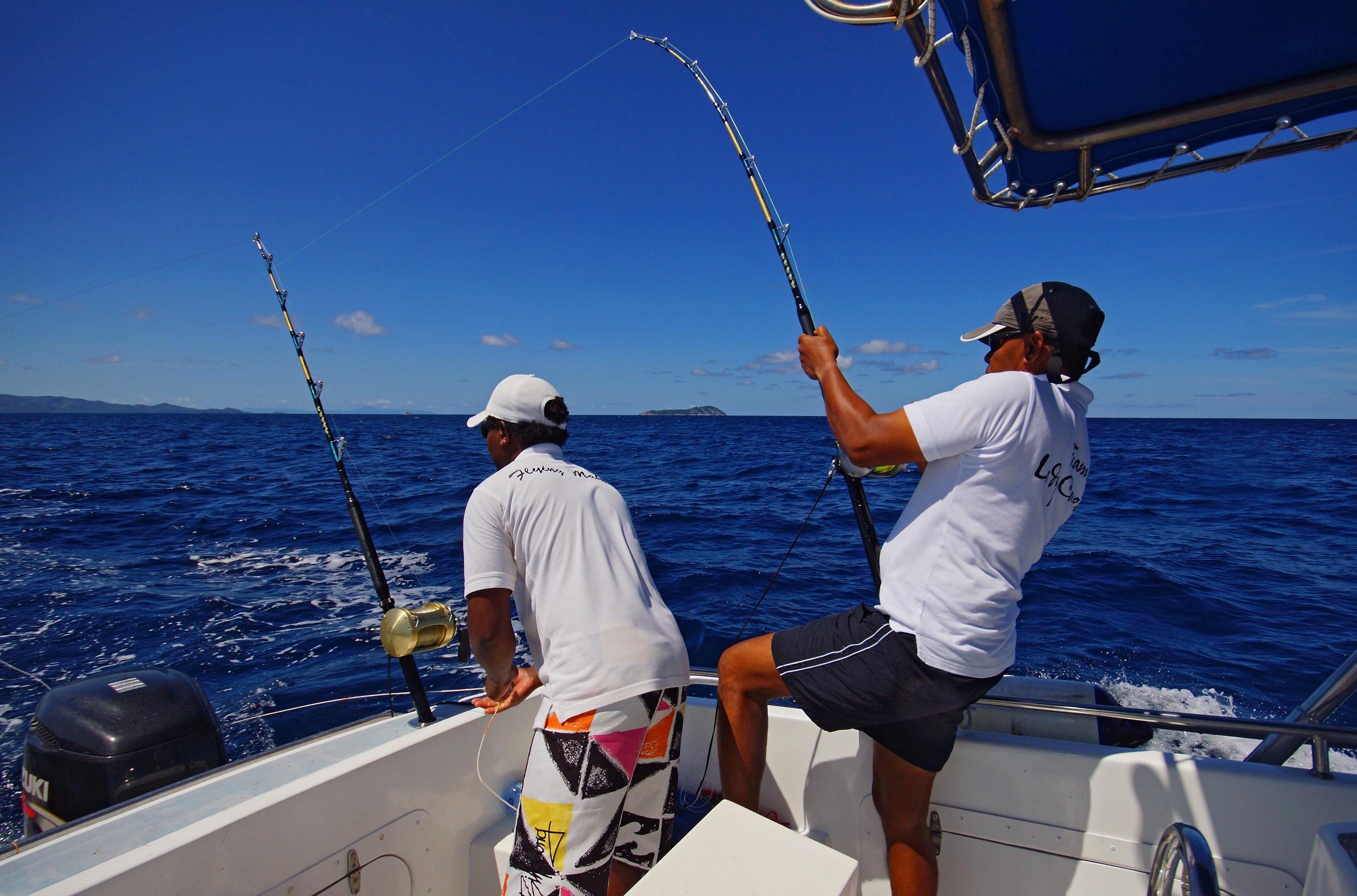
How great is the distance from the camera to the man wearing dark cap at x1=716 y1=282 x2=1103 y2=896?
1312mm

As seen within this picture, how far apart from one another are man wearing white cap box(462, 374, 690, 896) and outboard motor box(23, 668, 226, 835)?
133cm

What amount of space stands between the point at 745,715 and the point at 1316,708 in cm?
138

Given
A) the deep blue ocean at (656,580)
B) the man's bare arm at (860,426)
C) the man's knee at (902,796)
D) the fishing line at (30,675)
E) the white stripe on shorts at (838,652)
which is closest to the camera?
the man's bare arm at (860,426)

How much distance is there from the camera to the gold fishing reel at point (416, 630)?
1.76 meters

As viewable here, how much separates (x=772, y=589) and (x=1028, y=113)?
207 inches

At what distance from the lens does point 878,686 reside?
1.41 m

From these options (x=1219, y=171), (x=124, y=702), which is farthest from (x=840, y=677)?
(x=124, y=702)

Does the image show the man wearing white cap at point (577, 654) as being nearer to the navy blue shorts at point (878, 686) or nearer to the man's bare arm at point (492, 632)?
the man's bare arm at point (492, 632)

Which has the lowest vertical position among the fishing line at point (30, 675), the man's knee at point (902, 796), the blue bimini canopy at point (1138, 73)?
the fishing line at point (30, 675)

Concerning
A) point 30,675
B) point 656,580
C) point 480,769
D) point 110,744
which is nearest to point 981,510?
point 480,769

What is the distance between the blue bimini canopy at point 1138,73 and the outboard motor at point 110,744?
8.94 feet

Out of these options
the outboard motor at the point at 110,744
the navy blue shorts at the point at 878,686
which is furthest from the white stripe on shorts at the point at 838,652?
the outboard motor at the point at 110,744

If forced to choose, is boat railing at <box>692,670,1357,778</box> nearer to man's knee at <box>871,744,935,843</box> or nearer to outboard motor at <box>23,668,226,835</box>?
man's knee at <box>871,744,935,843</box>

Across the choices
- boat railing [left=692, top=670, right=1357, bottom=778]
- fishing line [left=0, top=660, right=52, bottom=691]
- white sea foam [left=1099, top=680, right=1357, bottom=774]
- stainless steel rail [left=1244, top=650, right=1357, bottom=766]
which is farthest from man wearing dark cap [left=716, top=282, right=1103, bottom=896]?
fishing line [left=0, top=660, right=52, bottom=691]
